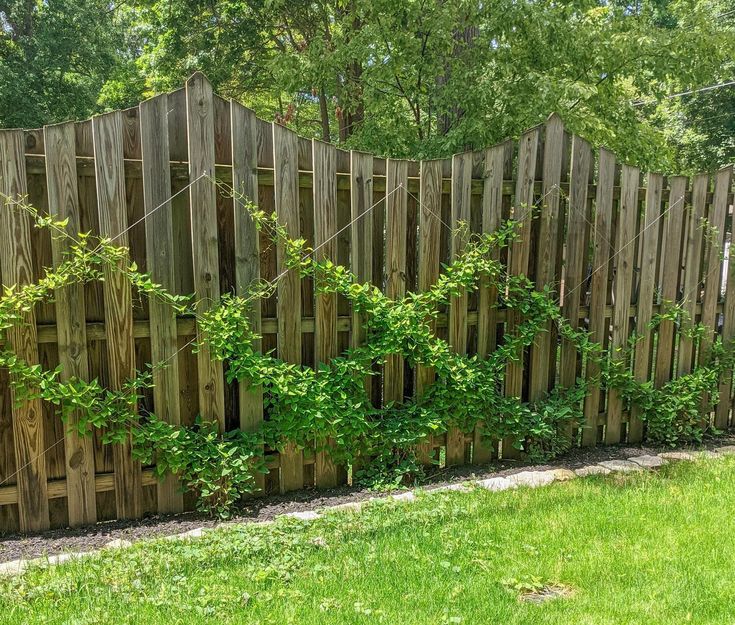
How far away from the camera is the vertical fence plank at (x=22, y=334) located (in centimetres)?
290

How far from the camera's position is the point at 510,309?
13.7 feet

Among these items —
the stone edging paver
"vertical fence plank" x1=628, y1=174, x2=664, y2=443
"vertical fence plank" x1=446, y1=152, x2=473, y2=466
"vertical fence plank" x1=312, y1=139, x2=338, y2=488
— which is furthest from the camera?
"vertical fence plank" x1=628, y1=174, x2=664, y2=443

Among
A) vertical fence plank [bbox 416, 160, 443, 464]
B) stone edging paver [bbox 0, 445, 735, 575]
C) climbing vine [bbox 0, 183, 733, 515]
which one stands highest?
vertical fence plank [bbox 416, 160, 443, 464]

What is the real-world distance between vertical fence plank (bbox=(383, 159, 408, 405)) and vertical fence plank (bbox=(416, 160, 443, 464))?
11 centimetres

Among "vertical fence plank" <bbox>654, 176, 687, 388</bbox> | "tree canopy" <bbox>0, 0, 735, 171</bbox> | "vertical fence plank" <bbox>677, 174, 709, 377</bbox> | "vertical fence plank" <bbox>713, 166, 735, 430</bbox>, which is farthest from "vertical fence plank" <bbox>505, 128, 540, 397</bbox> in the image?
"tree canopy" <bbox>0, 0, 735, 171</bbox>

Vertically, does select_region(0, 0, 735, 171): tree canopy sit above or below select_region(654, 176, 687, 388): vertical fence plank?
above

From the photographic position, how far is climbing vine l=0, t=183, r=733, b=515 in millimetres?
3072

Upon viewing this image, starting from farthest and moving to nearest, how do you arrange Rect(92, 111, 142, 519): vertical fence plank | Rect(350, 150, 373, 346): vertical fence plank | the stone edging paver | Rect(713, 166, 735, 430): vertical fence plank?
Rect(713, 166, 735, 430): vertical fence plank < Rect(350, 150, 373, 346): vertical fence plank < Rect(92, 111, 142, 519): vertical fence plank < the stone edging paver

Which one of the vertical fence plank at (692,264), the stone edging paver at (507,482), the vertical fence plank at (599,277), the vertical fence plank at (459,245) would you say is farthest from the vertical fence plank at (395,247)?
the vertical fence plank at (692,264)

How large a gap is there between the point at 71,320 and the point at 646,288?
12.7ft

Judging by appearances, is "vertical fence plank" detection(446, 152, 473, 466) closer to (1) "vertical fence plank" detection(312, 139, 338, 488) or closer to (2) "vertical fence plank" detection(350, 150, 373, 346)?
(2) "vertical fence plank" detection(350, 150, 373, 346)

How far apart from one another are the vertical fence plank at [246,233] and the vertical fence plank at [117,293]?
1.89ft

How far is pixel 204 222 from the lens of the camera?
327 cm

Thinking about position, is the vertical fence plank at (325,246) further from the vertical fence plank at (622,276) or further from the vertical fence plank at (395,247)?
the vertical fence plank at (622,276)
